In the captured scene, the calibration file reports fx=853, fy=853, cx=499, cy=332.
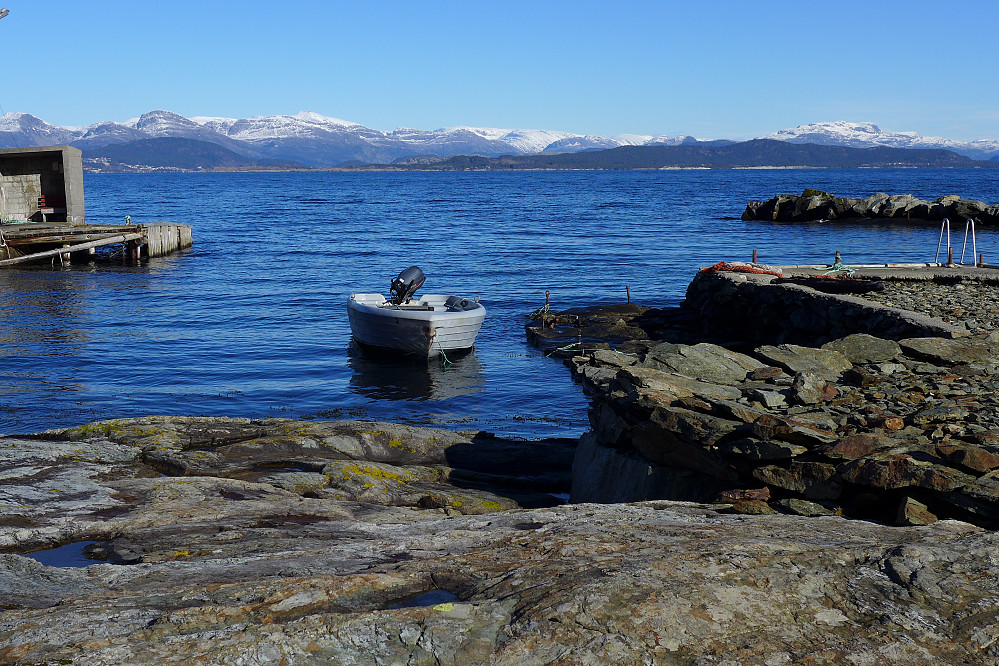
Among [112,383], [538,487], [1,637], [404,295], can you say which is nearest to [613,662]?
[1,637]

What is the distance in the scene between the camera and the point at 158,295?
33.4m

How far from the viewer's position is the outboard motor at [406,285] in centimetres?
2291

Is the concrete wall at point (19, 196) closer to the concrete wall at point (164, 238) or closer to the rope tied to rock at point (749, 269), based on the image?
the concrete wall at point (164, 238)

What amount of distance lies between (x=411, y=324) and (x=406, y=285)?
5.56ft

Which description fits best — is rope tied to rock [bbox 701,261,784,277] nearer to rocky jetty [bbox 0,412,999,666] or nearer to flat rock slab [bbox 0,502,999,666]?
rocky jetty [bbox 0,412,999,666]

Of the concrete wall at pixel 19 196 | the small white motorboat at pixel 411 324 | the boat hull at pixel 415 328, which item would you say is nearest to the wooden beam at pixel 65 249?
the concrete wall at pixel 19 196

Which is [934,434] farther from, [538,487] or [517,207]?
[517,207]

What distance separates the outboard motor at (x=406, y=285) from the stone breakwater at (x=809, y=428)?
397 inches

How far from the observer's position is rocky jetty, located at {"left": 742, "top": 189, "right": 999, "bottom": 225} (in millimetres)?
69812

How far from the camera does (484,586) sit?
4.15 metres

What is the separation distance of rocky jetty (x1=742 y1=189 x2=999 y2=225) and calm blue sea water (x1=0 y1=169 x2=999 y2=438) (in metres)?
3.86

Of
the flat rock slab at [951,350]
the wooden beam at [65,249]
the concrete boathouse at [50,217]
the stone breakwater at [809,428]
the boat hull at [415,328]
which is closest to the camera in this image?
the stone breakwater at [809,428]

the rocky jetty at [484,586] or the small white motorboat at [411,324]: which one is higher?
the rocky jetty at [484,586]

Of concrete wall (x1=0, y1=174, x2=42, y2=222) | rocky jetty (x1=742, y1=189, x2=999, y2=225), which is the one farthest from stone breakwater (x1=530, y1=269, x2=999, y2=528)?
rocky jetty (x1=742, y1=189, x2=999, y2=225)
